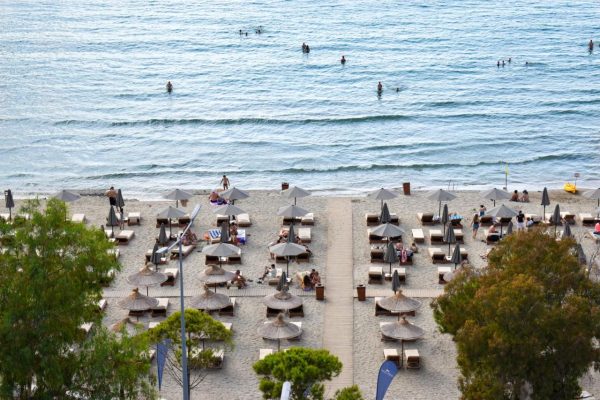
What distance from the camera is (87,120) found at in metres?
82.4

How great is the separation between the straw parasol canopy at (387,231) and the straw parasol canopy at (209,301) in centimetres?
887

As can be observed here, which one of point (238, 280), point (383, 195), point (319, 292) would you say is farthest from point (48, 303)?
point (383, 195)

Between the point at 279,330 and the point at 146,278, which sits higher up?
the point at 146,278

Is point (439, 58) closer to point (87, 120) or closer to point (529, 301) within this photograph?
point (87, 120)

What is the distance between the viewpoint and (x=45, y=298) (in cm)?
2661

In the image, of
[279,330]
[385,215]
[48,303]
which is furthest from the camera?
[385,215]

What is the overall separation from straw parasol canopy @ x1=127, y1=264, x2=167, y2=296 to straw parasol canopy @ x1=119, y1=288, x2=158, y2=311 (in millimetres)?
1504

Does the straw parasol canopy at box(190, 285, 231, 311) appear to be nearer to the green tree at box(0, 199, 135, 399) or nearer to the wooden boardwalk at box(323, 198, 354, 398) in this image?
the wooden boardwalk at box(323, 198, 354, 398)

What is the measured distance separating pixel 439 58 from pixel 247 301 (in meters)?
62.0

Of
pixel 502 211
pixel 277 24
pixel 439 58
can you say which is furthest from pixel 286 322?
pixel 277 24

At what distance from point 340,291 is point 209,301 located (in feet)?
18.8

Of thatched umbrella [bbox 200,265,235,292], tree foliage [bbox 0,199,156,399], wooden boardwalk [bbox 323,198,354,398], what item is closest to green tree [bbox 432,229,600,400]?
wooden boardwalk [bbox 323,198,354,398]

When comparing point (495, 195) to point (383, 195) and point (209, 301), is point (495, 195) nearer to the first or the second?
point (383, 195)

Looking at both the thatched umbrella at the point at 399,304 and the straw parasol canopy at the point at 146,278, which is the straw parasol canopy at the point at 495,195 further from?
the straw parasol canopy at the point at 146,278
